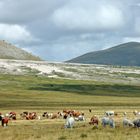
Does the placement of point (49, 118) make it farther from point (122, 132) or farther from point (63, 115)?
point (122, 132)

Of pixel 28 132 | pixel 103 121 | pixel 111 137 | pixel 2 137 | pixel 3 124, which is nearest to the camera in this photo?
pixel 111 137

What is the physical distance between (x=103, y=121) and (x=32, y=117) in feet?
74.6

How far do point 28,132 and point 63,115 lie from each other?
30074mm

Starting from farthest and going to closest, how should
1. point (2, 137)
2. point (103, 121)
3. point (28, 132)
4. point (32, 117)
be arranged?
point (32, 117), point (103, 121), point (28, 132), point (2, 137)

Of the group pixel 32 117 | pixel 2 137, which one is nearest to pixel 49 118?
pixel 32 117

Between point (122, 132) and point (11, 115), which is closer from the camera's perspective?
point (122, 132)

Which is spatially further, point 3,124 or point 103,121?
point 3,124

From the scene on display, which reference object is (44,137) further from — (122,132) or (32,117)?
(32,117)

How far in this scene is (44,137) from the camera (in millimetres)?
44438

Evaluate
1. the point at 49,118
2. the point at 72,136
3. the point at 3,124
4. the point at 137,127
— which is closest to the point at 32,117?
the point at 49,118

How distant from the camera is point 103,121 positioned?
57.8 meters

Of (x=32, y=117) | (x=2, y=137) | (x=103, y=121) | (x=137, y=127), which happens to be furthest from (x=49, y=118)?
(x=2, y=137)

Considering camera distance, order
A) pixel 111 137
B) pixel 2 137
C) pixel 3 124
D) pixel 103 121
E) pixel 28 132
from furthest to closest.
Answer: pixel 3 124 → pixel 103 121 → pixel 28 132 → pixel 2 137 → pixel 111 137

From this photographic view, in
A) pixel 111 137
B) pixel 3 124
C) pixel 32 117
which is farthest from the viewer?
pixel 32 117
